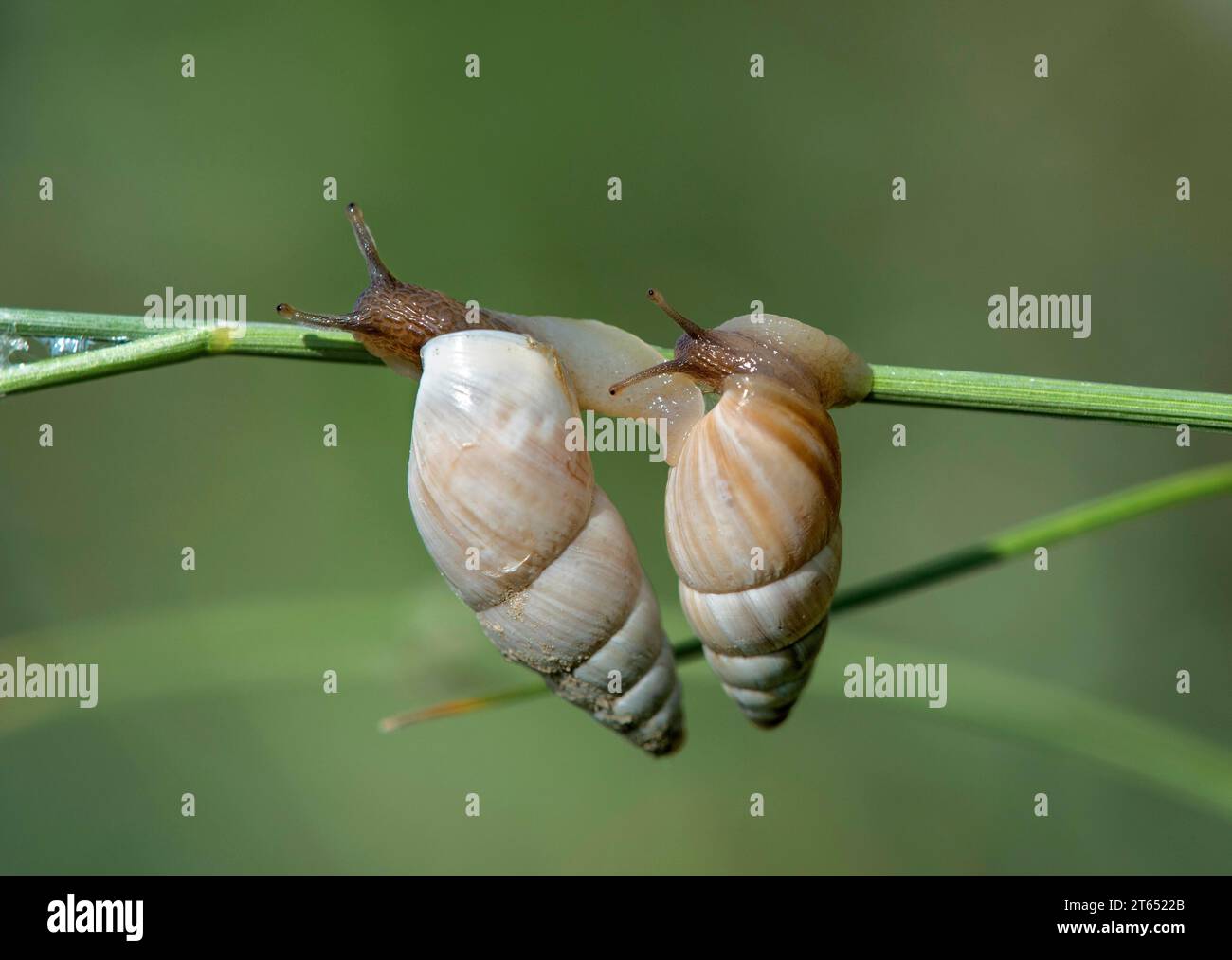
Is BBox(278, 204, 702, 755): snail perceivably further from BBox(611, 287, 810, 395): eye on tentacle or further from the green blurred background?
the green blurred background

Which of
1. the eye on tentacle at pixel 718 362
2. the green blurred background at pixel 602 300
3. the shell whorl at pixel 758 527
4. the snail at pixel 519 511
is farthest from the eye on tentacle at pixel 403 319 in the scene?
the green blurred background at pixel 602 300

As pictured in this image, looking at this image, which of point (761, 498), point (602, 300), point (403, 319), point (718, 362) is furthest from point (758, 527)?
point (602, 300)

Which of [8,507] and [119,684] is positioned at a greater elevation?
[8,507]

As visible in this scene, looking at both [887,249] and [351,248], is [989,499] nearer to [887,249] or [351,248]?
[887,249]

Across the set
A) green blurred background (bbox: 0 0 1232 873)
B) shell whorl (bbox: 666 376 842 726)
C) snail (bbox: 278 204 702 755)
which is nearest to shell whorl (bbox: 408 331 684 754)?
snail (bbox: 278 204 702 755)

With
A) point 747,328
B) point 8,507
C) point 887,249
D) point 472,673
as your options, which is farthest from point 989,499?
point 8,507

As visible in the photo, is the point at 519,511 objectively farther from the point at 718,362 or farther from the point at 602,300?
the point at 602,300
